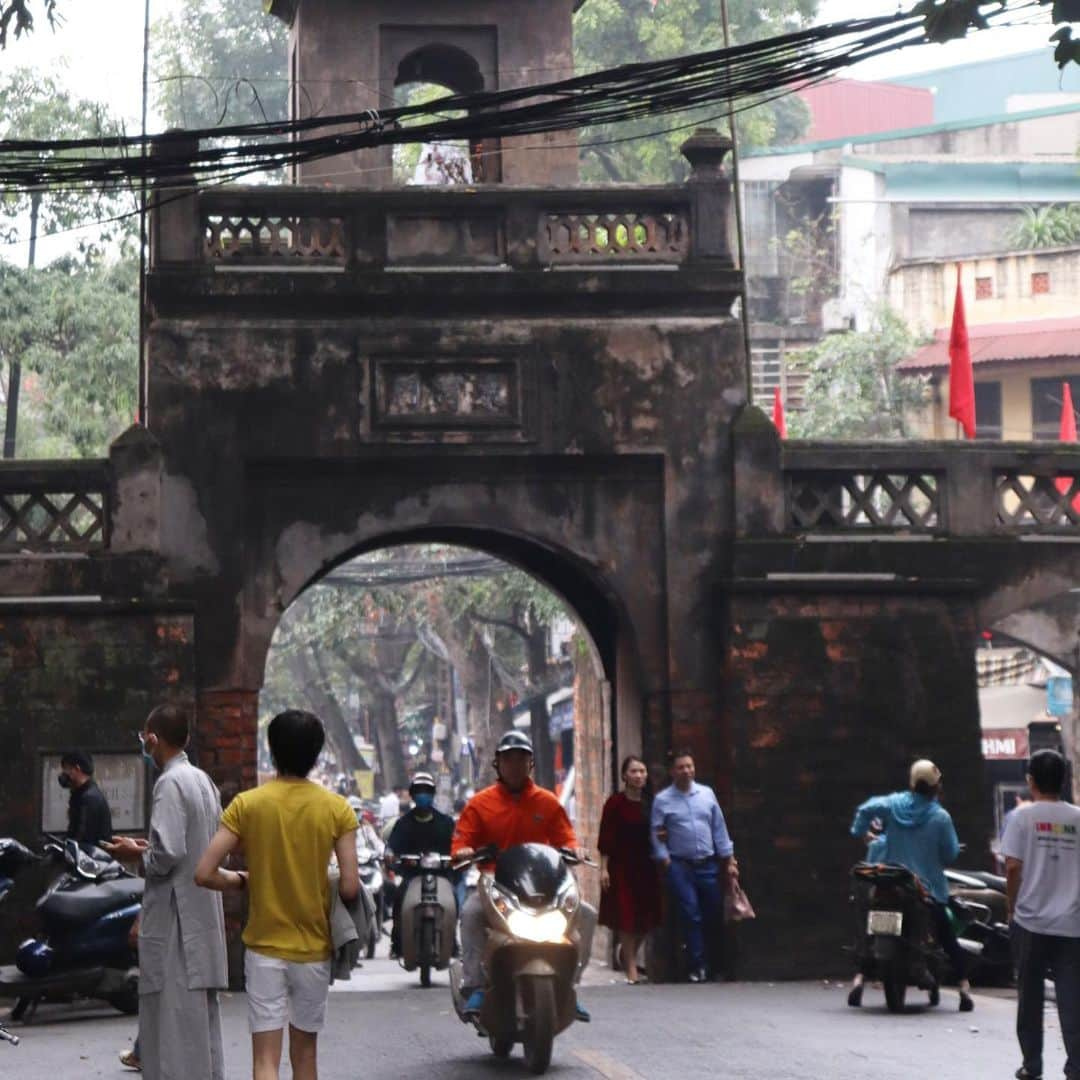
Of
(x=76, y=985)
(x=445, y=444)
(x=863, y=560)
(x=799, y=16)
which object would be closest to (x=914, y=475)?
(x=863, y=560)

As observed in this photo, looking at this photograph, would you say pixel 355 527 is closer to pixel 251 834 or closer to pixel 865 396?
pixel 251 834

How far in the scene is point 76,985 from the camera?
12.5 meters

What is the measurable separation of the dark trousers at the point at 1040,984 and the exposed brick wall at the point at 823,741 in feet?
20.4

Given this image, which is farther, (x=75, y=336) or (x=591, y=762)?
(x=75, y=336)

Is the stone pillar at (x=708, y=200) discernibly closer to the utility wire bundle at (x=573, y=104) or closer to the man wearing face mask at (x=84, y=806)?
the utility wire bundle at (x=573, y=104)

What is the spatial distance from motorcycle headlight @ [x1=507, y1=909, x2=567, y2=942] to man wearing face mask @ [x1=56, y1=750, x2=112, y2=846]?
360cm

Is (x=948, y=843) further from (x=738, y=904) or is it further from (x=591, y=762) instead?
(x=591, y=762)

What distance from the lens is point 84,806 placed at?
12727mm

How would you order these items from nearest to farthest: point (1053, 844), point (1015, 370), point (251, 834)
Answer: point (251, 834) < point (1053, 844) < point (1015, 370)

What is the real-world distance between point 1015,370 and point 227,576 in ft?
75.6

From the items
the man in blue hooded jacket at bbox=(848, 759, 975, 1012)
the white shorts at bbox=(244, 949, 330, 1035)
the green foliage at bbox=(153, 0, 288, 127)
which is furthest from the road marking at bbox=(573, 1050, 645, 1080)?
the green foliage at bbox=(153, 0, 288, 127)

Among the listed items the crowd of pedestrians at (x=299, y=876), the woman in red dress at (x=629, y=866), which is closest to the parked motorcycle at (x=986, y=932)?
the crowd of pedestrians at (x=299, y=876)

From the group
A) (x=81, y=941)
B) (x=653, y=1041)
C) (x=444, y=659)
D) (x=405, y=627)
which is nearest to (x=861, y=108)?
(x=405, y=627)

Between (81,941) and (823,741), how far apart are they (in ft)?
17.8
